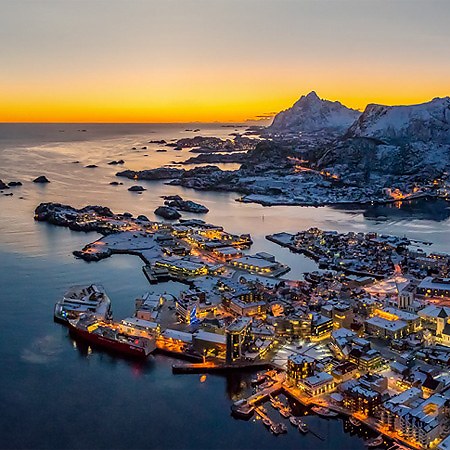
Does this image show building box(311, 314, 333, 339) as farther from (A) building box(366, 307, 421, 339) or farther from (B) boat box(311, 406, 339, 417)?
(B) boat box(311, 406, 339, 417)

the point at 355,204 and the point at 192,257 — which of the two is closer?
the point at 192,257

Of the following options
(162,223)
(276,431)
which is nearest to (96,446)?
(276,431)

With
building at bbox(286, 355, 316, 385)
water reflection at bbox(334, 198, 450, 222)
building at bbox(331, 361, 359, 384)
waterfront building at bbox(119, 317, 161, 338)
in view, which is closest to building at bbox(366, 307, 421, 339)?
building at bbox(331, 361, 359, 384)

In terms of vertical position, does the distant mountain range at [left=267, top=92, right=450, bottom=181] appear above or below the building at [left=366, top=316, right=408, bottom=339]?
above

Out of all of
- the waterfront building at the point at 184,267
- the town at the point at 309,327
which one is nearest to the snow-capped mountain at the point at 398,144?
the town at the point at 309,327

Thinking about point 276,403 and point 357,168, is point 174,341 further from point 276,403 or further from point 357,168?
point 357,168

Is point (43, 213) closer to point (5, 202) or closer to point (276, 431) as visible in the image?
point (5, 202)
